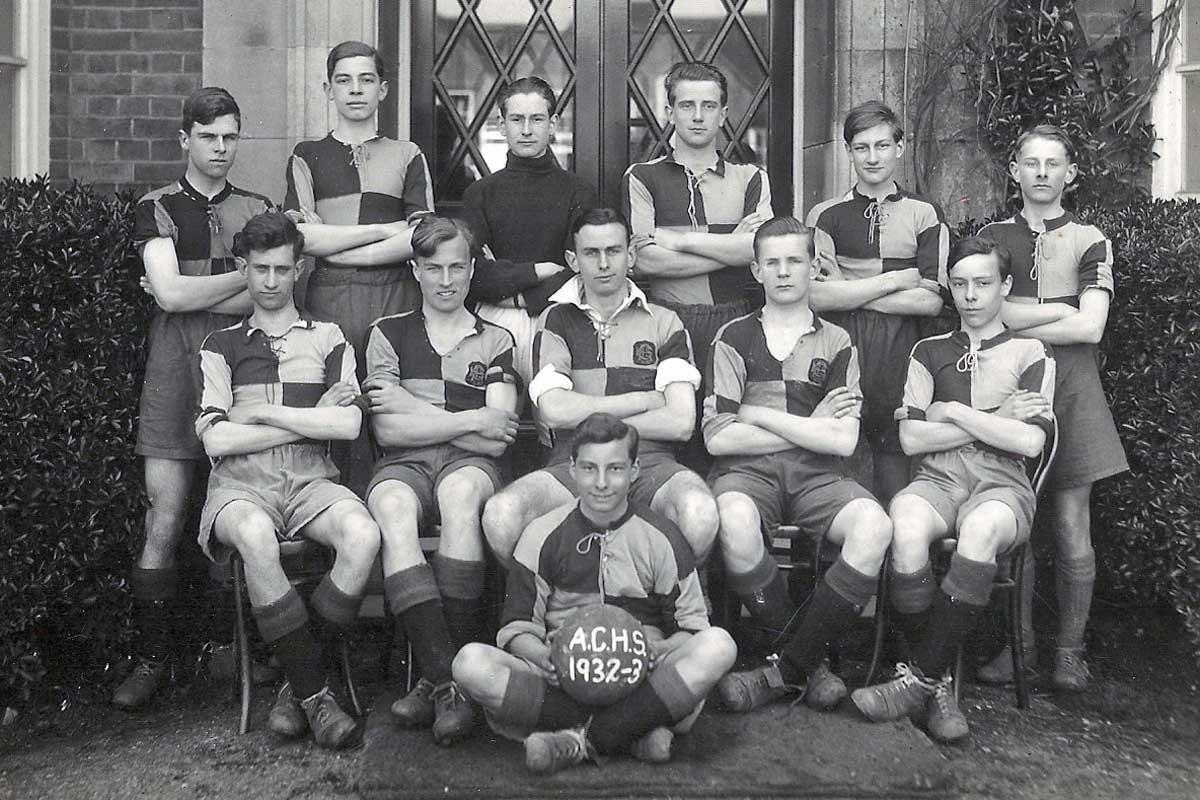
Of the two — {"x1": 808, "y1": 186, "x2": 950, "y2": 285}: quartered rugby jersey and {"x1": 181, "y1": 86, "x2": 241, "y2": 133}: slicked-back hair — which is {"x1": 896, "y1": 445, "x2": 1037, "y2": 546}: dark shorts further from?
{"x1": 181, "y1": 86, "x2": 241, "y2": 133}: slicked-back hair

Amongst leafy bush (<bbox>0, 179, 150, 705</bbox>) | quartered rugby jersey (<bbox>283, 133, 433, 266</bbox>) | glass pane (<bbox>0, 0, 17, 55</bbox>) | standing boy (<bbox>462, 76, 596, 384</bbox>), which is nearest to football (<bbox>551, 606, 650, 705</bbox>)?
standing boy (<bbox>462, 76, 596, 384</bbox>)

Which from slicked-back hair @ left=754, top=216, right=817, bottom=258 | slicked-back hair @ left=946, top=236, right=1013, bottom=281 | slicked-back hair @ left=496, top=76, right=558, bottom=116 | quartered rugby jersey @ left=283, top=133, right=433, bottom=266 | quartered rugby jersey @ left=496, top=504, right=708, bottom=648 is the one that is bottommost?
quartered rugby jersey @ left=496, top=504, right=708, bottom=648

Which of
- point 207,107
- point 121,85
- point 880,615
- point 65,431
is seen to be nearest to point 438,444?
point 65,431

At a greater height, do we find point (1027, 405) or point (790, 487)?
point (1027, 405)

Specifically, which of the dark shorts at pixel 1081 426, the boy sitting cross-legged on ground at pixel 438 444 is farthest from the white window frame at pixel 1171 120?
the boy sitting cross-legged on ground at pixel 438 444

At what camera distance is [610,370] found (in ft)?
13.9

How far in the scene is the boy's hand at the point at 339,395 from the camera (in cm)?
407

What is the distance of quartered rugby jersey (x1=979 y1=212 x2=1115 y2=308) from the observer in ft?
14.6

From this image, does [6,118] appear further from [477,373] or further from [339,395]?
[477,373]

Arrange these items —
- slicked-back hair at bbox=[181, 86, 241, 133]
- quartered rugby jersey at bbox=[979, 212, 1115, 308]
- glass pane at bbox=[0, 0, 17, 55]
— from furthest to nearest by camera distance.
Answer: glass pane at bbox=[0, 0, 17, 55] → quartered rugby jersey at bbox=[979, 212, 1115, 308] → slicked-back hair at bbox=[181, 86, 241, 133]

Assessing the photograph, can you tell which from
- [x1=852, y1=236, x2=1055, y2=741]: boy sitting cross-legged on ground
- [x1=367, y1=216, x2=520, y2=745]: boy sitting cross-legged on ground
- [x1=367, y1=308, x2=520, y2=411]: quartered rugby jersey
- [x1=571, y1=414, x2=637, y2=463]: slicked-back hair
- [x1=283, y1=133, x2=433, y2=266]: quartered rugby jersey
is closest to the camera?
[x1=571, y1=414, x2=637, y2=463]: slicked-back hair

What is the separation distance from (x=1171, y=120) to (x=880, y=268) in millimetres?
2239

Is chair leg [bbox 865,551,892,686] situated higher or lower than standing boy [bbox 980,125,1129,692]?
lower

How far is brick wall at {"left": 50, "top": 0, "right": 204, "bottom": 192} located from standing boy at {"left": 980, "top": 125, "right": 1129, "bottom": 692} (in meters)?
3.73
